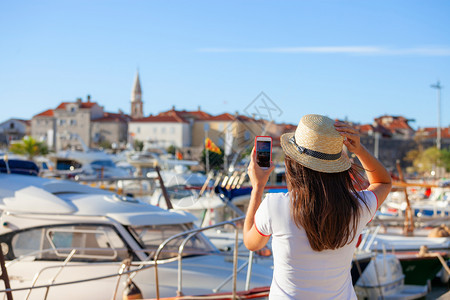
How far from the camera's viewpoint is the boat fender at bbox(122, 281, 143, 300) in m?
4.57

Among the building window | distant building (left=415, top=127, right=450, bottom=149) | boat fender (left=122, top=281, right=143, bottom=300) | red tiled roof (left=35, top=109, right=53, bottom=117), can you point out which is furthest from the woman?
red tiled roof (left=35, top=109, right=53, bottom=117)

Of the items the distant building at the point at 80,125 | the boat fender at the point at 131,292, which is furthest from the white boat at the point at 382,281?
the distant building at the point at 80,125

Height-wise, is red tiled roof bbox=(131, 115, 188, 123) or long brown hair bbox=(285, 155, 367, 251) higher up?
red tiled roof bbox=(131, 115, 188, 123)

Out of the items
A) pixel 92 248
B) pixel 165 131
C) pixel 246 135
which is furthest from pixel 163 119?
pixel 92 248

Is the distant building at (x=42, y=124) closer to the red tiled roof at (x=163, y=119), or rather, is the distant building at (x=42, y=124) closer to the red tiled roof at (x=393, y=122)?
the red tiled roof at (x=163, y=119)

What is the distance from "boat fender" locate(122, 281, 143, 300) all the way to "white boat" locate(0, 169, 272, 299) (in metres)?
0.17

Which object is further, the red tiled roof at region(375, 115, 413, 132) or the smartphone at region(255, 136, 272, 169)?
the red tiled roof at region(375, 115, 413, 132)

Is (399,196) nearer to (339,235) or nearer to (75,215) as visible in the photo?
(75,215)

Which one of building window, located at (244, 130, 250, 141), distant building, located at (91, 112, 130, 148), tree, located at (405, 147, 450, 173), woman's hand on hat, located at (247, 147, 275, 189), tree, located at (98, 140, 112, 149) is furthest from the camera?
distant building, located at (91, 112, 130, 148)

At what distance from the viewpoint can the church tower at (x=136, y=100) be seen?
11850cm

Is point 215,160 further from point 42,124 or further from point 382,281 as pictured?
point 42,124

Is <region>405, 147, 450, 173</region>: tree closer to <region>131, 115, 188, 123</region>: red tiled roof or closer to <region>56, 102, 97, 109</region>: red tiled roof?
<region>131, 115, 188, 123</region>: red tiled roof

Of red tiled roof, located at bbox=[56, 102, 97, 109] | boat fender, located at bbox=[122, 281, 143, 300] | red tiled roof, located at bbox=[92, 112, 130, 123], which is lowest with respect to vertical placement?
boat fender, located at bbox=[122, 281, 143, 300]

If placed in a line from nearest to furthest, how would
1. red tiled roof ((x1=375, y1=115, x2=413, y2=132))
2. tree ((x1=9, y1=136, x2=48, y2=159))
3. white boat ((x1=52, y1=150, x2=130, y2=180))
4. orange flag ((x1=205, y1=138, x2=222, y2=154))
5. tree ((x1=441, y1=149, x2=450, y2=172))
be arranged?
1. orange flag ((x1=205, y1=138, x2=222, y2=154))
2. white boat ((x1=52, y1=150, x2=130, y2=180))
3. tree ((x1=9, y1=136, x2=48, y2=159))
4. tree ((x1=441, y1=149, x2=450, y2=172))
5. red tiled roof ((x1=375, y1=115, x2=413, y2=132))
